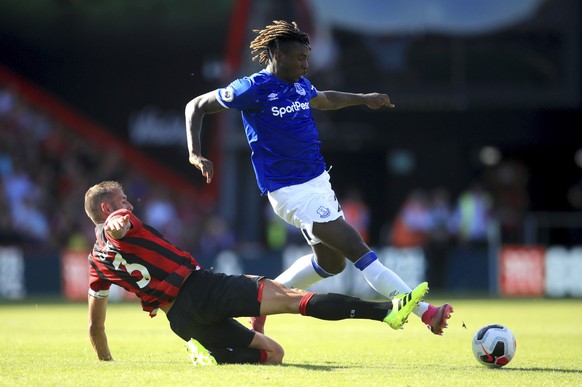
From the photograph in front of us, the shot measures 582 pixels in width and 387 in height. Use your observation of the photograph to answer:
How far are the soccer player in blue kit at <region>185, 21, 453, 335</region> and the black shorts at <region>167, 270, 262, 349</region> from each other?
88cm

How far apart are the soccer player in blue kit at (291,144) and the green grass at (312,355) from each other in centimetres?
82

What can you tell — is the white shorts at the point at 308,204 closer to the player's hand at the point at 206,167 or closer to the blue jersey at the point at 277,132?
the blue jersey at the point at 277,132

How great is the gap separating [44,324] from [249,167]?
9.94 metres

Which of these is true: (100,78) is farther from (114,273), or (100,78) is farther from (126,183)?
(114,273)

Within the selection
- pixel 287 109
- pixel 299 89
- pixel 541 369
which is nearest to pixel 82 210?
pixel 299 89

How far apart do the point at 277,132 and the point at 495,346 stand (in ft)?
7.56

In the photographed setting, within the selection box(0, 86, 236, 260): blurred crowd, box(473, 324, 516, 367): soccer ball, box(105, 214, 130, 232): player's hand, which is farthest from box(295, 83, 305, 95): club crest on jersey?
box(0, 86, 236, 260): blurred crowd

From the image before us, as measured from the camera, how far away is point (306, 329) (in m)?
12.3

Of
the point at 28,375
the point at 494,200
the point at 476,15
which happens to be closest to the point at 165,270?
the point at 28,375

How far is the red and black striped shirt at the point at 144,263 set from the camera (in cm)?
745

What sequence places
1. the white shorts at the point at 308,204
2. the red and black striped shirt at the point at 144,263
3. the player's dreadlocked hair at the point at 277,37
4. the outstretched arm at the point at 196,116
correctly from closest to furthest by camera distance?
the red and black striped shirt at the point at 144,263, the outstretched arm at the point at 196,116, the white shorts at the point at 308,204, the player's dreadlocked hair at the point at 277,37

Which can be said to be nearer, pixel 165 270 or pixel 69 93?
pixel 165 270

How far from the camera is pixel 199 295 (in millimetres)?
7488

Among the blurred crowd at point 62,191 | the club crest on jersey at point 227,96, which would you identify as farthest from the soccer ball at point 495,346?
the blurred crowd at point 62,191
